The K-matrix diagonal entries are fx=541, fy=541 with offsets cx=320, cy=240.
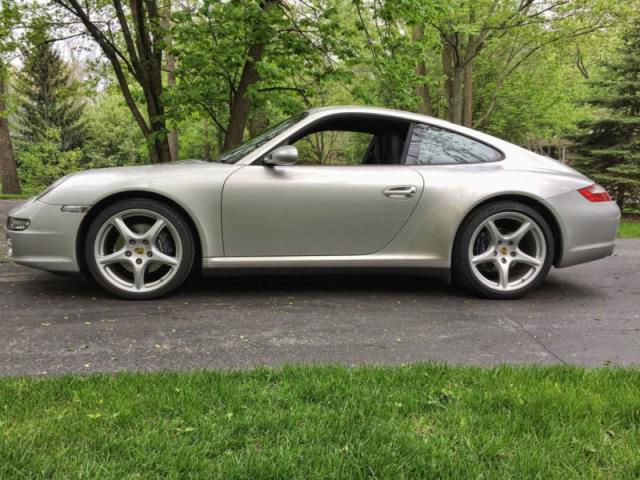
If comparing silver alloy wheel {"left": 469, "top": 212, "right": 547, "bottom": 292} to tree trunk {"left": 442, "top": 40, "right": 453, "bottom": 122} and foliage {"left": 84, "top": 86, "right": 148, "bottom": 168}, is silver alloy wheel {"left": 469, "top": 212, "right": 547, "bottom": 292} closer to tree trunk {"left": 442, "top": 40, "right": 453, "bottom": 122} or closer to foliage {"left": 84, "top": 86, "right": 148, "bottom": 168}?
tree trunk {"left": 442, "top": 40, "right": 453, "bottom": 122}

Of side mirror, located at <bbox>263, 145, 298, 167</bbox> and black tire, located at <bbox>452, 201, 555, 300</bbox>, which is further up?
side mirror, located at <bbox>263, 145, 298, 167</bbox>

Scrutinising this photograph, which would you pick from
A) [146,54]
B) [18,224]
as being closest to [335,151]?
[18,224]

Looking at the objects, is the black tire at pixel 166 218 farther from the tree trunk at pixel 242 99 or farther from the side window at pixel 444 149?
the tree trunk at pixel 242 99

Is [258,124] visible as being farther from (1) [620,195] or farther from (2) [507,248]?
(2) [507,248]

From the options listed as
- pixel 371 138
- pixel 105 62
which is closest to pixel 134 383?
pixel 371 138

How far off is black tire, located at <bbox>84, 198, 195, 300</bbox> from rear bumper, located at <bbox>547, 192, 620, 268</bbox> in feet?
9.04

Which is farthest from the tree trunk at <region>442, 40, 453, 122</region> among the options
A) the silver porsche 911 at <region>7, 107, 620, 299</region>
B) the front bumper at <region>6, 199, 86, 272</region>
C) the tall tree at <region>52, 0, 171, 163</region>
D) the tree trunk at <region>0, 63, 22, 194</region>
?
the tree trunk at <region>0, 63, 22, 194</region>

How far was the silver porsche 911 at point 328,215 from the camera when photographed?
12.7ft

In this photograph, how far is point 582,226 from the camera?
4211 mm

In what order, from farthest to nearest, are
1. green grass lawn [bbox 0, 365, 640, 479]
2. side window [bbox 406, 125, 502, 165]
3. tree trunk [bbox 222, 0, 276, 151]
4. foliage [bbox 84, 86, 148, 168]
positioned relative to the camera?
foliage [bbox 84, 86, 148, 168] < tree trunk [bbox 222, 0, 276, 151] < side window [bbox 406, 125, 502, 165] < green grass lawn [bbox 0, 365, 640, 479]

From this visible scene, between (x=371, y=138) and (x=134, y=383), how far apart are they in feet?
10.0

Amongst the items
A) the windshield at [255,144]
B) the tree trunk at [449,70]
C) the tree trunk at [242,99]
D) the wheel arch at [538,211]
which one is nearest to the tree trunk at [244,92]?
the tree trunk at [242,99]

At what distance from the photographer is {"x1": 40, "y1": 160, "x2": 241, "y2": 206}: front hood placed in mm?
3832

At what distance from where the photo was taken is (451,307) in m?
3.98
